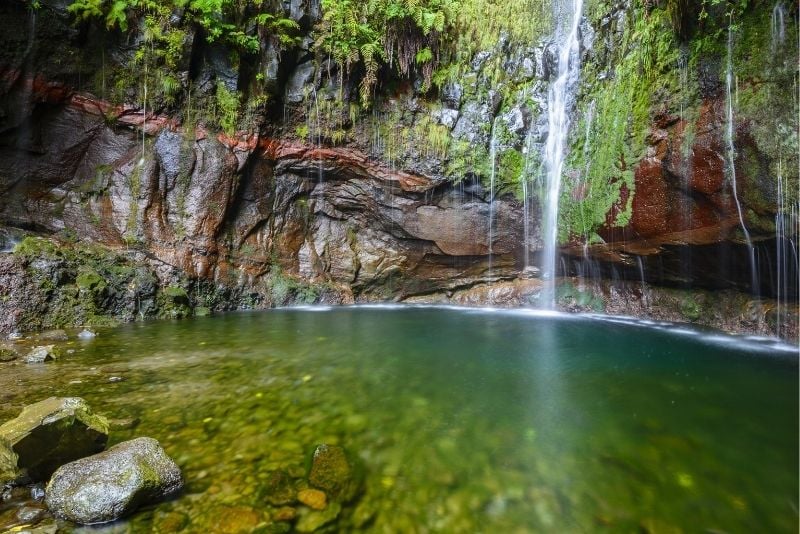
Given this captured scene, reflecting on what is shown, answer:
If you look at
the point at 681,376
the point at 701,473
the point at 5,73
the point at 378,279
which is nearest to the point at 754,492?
the point at 701,473

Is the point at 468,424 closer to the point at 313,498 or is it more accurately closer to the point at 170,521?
the point at 313,498

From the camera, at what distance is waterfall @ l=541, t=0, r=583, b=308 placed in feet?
34.0

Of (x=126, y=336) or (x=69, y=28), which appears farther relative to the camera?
(x=69, y=28)

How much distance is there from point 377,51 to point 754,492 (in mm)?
12104

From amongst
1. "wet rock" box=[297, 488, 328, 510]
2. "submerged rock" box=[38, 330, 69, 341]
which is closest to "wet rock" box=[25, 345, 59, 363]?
"submerged rock" box=[38, 330, 69, 341]

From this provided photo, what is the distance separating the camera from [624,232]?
9523 millimetres

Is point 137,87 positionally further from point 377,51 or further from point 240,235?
point 377,51

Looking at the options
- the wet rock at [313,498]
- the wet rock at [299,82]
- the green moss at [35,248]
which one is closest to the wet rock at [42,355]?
the green moss at [35,248]

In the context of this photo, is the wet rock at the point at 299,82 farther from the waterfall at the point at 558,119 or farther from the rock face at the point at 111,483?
the rock face at the point at 111,483

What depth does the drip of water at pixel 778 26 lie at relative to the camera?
6.59m

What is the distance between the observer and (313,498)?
2.67 meters

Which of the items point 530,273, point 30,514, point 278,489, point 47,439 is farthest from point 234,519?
point 530,273

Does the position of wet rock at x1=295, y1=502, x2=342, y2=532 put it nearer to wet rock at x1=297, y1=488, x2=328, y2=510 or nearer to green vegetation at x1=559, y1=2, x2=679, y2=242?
wet rock at x1=297, y1=488, x2=328, y2=510

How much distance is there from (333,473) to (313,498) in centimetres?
27
